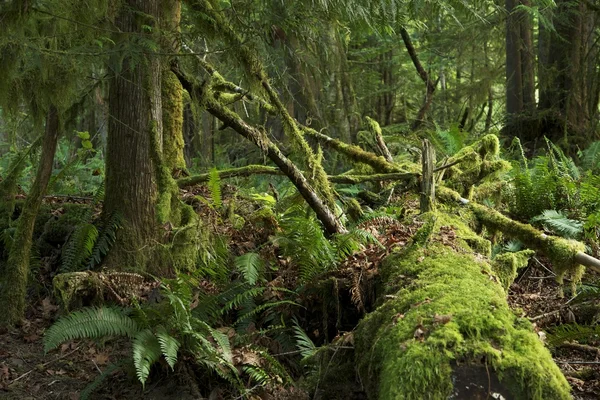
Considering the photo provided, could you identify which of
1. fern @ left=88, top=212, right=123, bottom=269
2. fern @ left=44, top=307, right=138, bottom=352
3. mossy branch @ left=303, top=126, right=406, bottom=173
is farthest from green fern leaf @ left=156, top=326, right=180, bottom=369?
mossy branch @ left=303, top=126, right=406, bottom=173

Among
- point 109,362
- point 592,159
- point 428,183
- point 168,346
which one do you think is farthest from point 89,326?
point 592,159

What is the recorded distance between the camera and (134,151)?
18.1ft

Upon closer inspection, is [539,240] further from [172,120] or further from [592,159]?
[592,159]

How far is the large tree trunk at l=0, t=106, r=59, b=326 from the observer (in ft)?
17.8

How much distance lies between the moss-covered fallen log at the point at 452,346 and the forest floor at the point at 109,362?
26.7 inches

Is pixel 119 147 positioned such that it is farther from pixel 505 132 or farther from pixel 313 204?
pixel 505 132

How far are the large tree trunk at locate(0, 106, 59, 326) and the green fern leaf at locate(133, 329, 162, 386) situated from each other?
1.81 m

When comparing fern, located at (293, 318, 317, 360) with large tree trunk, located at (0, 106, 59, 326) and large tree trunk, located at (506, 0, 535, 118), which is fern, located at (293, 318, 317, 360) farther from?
large tree trunk, located at (506, 0, 535, 118)

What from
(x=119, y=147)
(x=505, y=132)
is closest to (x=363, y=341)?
(x=119, y=147)

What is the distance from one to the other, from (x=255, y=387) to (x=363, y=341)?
861 millimetres

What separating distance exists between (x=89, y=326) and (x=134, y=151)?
6.07ft

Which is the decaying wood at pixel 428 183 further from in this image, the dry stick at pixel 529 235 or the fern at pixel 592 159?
the fern at pixel 592 159

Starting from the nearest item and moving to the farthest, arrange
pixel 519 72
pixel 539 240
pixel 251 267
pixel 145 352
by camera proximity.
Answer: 1. pixel 145 352
2. pixel 251 267
3. pixel 539 240
4. pixel 519 72

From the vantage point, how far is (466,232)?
5.38 metres
